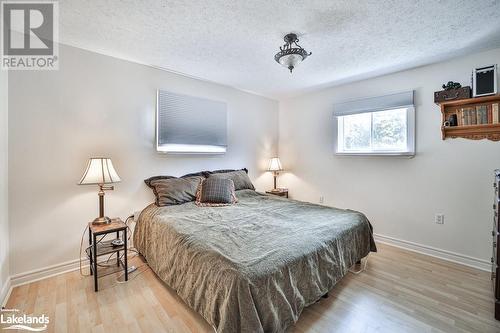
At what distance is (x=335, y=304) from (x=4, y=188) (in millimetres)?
3022

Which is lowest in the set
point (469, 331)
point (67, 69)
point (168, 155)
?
point (469, 331)

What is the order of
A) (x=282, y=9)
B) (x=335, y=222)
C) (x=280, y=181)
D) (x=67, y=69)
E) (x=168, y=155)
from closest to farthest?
(x=282, y=9) < (x=335, y=222) < (x=67, y=69) < (x=168, y=155) < (x=280, y=181)

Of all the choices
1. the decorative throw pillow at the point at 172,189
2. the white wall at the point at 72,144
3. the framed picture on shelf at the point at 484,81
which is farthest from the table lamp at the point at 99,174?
the framed picture on shelf at the point at 484,81

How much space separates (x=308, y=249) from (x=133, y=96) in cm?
263

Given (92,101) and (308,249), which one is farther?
(92,101)

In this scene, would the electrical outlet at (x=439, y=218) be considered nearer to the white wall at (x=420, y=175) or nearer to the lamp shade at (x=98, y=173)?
the white wall at (x=420, y=175)

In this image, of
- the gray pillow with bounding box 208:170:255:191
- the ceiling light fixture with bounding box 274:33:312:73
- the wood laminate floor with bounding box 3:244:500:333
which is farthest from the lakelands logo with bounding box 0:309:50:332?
the ceiling light fixture with bounding box 274:33:312:73

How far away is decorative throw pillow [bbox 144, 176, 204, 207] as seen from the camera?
2.63m

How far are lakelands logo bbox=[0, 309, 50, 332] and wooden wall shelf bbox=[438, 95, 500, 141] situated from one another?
426cm

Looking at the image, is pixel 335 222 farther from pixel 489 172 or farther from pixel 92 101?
pixel 92 101

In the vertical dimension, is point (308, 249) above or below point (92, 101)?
below

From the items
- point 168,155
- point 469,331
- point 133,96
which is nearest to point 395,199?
point 469,331

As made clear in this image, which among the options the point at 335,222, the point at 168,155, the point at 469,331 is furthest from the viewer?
the point at 168,155

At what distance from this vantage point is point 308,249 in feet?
5.30
